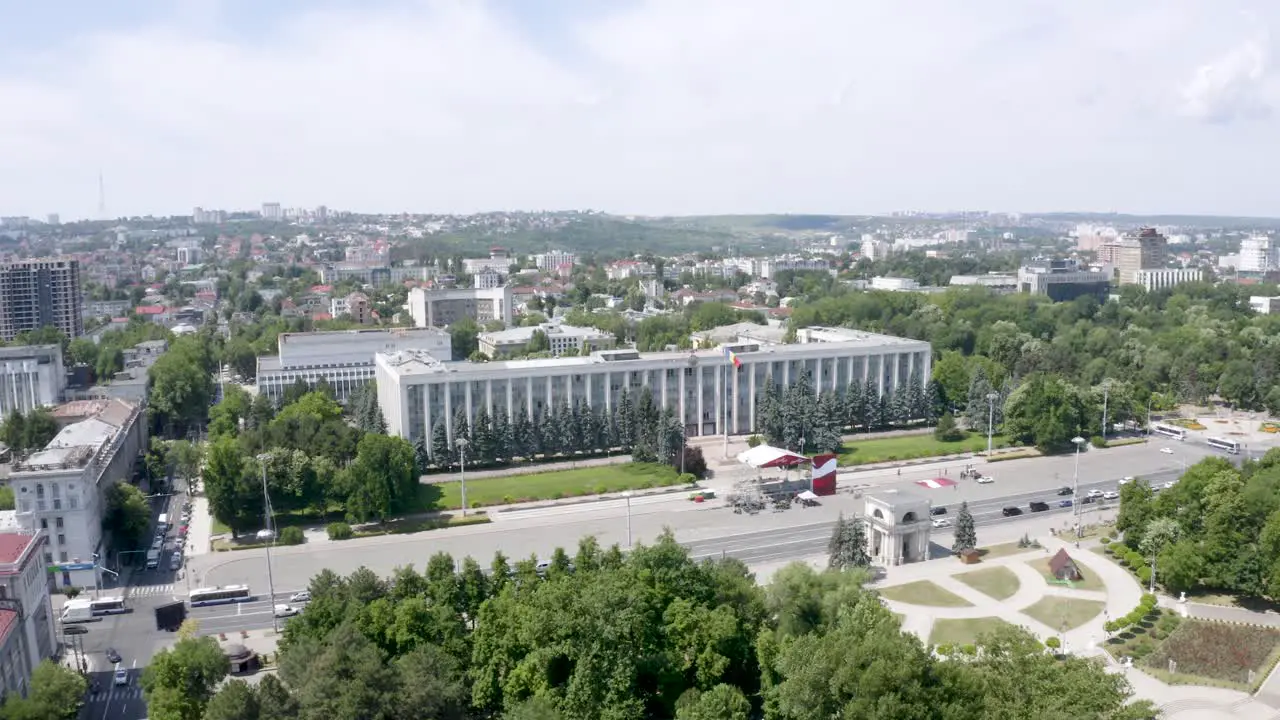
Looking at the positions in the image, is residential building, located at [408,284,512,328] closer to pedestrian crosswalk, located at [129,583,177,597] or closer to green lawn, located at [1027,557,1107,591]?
pedestrian crosswalk, located at [129,583,177,597]

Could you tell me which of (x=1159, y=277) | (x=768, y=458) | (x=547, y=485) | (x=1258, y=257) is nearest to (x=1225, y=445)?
(x=768, y=458)

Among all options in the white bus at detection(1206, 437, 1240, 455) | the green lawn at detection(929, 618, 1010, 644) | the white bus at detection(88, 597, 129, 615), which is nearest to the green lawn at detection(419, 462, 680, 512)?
the white bus at detection(88, 597, 129, 615)

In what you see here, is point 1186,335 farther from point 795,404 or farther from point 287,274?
point 287,274

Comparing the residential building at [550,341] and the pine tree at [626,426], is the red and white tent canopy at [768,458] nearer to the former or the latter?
the pine tree at [626,426]

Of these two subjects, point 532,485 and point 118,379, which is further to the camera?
point 118,379

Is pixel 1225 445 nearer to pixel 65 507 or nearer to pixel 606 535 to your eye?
pixel 606 535

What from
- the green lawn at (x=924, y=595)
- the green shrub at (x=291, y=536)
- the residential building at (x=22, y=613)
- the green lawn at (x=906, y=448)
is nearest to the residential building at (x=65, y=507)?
the residential building at (x=22, y=613)

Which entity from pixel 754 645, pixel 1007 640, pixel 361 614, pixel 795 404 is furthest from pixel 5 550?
pixel 795 404
